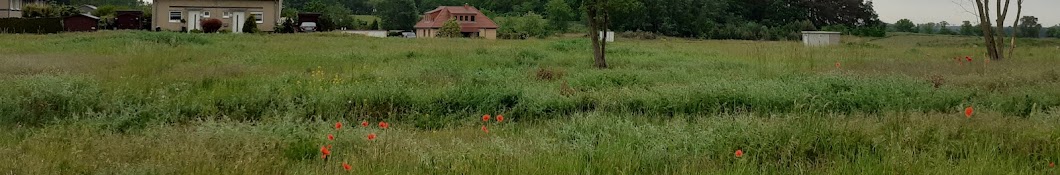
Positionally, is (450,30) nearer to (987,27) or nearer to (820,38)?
(820,38)

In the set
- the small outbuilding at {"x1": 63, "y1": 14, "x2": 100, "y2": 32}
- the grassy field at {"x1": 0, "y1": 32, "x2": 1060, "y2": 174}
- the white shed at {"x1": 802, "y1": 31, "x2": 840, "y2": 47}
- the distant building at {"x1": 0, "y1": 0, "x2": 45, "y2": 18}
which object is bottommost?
the grassy field at {"x1": 0, "y1": 32, "x2": 1060, "y2": 174}

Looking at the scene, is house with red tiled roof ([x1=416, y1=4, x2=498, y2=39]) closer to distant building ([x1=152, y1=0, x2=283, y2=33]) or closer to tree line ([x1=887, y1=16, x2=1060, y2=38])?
distant building ([x1=152, y1=0, x2=283, y2=33])

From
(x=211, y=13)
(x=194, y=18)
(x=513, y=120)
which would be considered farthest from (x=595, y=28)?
(x=194, y=18)

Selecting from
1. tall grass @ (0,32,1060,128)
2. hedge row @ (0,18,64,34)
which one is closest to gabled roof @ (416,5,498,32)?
hedge row @ (0,18,64,34)

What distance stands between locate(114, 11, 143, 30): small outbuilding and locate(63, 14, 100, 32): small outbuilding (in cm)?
385

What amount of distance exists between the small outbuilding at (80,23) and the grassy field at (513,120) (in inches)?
954

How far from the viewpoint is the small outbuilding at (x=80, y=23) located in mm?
33531

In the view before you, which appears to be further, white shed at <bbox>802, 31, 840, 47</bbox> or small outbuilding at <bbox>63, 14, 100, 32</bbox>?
small outbuilding at <bbox>63, 14, 100, 32</bbox>

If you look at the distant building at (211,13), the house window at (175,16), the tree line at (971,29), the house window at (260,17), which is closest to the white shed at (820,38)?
the tree line at (971,29)

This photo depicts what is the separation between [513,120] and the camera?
7250 mm

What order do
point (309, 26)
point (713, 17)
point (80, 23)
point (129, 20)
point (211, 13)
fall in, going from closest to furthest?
point (80, 23) → point (211, 13) → point (129, 20) → point (309, 26) → point (713, 17)

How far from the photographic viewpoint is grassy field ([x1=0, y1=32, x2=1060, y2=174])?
4.30m

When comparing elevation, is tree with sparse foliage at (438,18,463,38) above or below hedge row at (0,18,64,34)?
above

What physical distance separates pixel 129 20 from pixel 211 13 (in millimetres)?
5120
